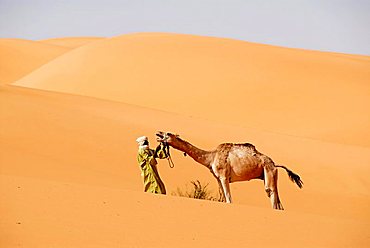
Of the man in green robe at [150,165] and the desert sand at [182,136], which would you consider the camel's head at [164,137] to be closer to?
the man in green robe at [150,165]

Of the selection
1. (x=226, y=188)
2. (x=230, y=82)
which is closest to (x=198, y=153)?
(x=226, y=188)

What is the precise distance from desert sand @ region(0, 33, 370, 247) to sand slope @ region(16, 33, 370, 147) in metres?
0.09

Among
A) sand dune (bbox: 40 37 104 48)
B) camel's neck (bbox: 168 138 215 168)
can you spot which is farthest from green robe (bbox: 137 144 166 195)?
sand dune (bbox: 40 37 104 48)

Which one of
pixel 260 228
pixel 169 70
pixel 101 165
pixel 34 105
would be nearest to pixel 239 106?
pixel 169 70

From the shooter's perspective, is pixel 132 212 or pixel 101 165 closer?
pixel 132 212

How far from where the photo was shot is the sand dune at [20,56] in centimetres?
7281

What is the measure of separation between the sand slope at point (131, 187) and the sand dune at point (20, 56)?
47.8 m

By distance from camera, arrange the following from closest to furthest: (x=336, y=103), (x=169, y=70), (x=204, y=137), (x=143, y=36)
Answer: (x=204, y=137), (x=336, y=103), (x=169, y=70), (x=143, y=36)

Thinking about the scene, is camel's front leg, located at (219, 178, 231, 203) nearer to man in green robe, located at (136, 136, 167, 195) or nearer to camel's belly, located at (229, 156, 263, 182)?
camel's belly, located at (229, 156, 263, 182)

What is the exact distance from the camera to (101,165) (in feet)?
54.5

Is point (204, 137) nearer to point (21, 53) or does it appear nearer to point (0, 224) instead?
point (0, 224)

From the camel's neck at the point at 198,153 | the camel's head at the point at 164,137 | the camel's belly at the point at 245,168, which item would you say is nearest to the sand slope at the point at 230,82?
the camel's belly at the point at 245,168

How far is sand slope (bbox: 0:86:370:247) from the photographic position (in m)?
8.48

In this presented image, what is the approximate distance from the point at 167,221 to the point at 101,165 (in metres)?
7.78
